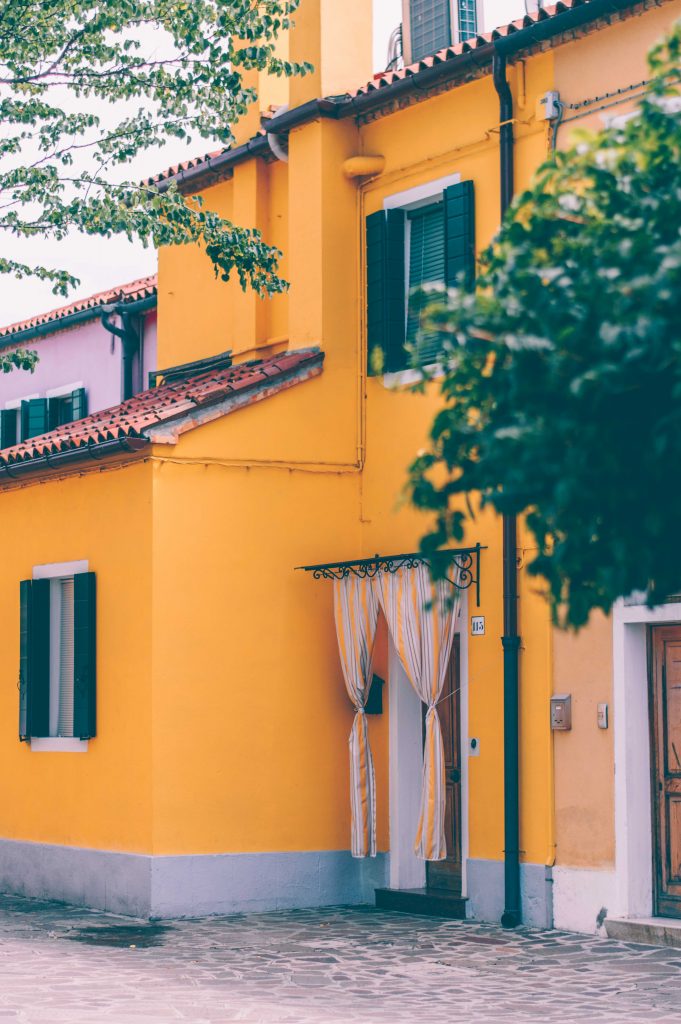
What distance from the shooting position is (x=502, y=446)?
207 inches

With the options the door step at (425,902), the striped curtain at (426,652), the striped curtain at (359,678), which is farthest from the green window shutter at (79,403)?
the door step at (425,902)

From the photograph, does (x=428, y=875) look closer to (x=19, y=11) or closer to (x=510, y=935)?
(x=510, y=935)

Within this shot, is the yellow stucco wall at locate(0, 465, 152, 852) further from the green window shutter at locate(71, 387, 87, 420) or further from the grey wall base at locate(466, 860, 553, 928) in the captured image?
the green window shutter at locate(71, 387, 87, 420)

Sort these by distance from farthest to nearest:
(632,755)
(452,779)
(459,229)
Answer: (452,779) < (459,229) < (632,755)

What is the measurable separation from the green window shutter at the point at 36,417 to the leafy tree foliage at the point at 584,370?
17142 millimetres

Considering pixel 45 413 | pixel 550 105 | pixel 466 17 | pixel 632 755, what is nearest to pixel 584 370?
pixel 632 755

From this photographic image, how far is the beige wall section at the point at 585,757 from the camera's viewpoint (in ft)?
38.8

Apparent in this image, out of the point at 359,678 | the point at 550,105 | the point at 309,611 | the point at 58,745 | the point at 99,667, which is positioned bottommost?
the point at 58,745

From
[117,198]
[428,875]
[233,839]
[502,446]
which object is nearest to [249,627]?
[233,839]

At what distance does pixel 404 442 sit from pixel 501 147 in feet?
8.40

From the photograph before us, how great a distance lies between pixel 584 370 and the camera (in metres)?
5.12

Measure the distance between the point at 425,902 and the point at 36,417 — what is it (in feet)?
36.9

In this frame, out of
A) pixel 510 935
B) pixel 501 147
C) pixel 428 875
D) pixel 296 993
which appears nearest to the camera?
pixel 296 993

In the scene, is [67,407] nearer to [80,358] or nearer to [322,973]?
[80,358]
